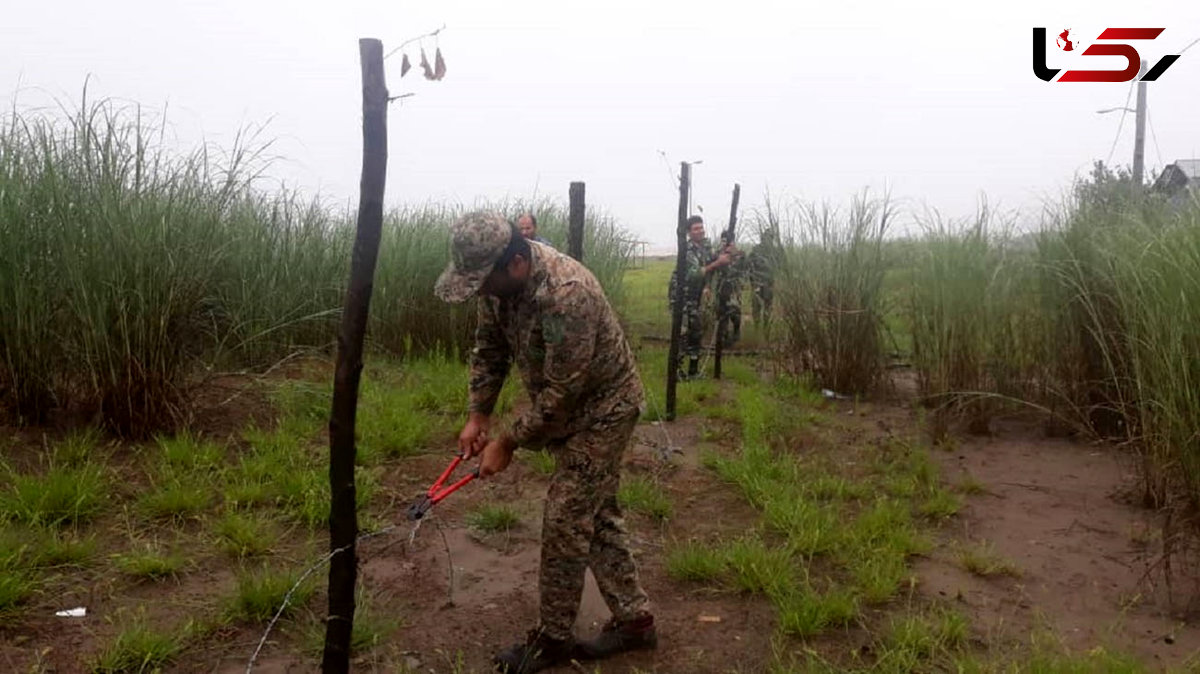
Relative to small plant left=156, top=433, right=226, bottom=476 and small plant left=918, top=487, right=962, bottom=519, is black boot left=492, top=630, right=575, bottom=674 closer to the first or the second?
small plant left=156, top=433, right=226, bottom=476

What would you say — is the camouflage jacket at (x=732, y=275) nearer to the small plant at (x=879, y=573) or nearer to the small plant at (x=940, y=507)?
the small plant at (x=940, y=507)

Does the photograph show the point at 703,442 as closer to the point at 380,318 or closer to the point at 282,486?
the point at 282,486

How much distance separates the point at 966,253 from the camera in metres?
6.73

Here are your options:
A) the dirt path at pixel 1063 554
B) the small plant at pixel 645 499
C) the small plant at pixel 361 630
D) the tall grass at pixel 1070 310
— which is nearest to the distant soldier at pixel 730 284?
the tall grass at pixel 1070 310

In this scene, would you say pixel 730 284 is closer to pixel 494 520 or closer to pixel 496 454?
pixel 494 520

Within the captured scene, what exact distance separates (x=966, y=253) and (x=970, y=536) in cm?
288

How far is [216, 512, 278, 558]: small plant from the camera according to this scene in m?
3.87

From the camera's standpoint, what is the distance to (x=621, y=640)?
10.7 ft

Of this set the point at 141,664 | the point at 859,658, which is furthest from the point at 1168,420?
the point at 141,664

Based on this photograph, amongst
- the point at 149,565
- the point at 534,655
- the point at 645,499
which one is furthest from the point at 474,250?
the point at 645,499

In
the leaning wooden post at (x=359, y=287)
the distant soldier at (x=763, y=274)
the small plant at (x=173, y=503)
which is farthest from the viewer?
the distant soldier at (x=763, y=274)

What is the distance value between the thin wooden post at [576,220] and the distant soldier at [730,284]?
8.04 feet

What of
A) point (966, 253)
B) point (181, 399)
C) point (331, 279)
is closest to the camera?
point (181, 399)

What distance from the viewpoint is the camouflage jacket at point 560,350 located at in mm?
2867
